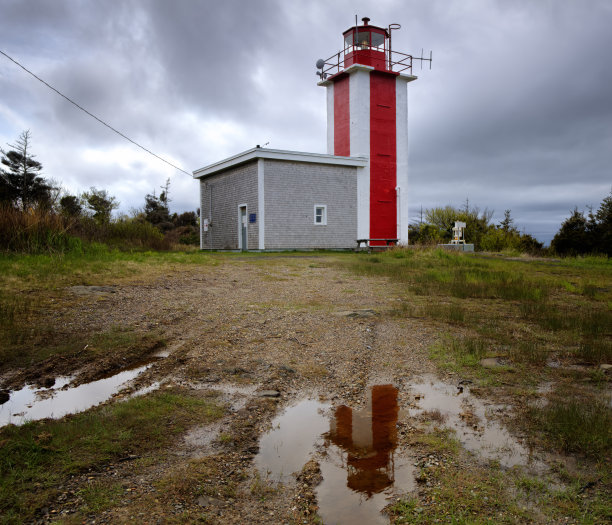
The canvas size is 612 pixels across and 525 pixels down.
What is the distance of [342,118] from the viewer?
2452 cm

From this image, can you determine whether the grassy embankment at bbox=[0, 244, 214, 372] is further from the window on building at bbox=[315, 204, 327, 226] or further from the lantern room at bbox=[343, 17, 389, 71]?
the lantern room at bbox=[343, 17, 389, 71]

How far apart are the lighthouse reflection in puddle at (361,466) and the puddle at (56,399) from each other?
Answer: 1.82 metres

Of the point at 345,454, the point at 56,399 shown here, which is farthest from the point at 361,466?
the point at 56,399

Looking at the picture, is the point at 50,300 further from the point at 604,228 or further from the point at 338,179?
the point at 604,228

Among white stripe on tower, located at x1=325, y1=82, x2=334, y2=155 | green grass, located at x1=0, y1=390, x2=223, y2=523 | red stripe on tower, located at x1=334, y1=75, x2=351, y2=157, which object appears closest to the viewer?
green grass, located at x1=0, y1=390, x2=223, y2=523

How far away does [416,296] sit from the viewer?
26.7 ft

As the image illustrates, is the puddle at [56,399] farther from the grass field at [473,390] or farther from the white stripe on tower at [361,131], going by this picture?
the white stripe on tower at [361,131]

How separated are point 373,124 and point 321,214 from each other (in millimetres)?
5780

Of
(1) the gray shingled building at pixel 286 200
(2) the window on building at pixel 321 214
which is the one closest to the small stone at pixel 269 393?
(1) the gray shingled building at pixel 286 200

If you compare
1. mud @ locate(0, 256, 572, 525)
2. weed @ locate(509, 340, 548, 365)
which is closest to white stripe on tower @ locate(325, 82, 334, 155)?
mud @ locate(0, 256, 572, 525)

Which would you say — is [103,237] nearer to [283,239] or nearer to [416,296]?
[283,239]

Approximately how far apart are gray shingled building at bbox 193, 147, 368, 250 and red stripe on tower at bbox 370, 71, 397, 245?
1.04 meters

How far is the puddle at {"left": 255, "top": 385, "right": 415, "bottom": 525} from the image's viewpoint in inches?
88.9

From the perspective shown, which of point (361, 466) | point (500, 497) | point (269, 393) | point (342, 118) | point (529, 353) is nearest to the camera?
point (500, 497)
